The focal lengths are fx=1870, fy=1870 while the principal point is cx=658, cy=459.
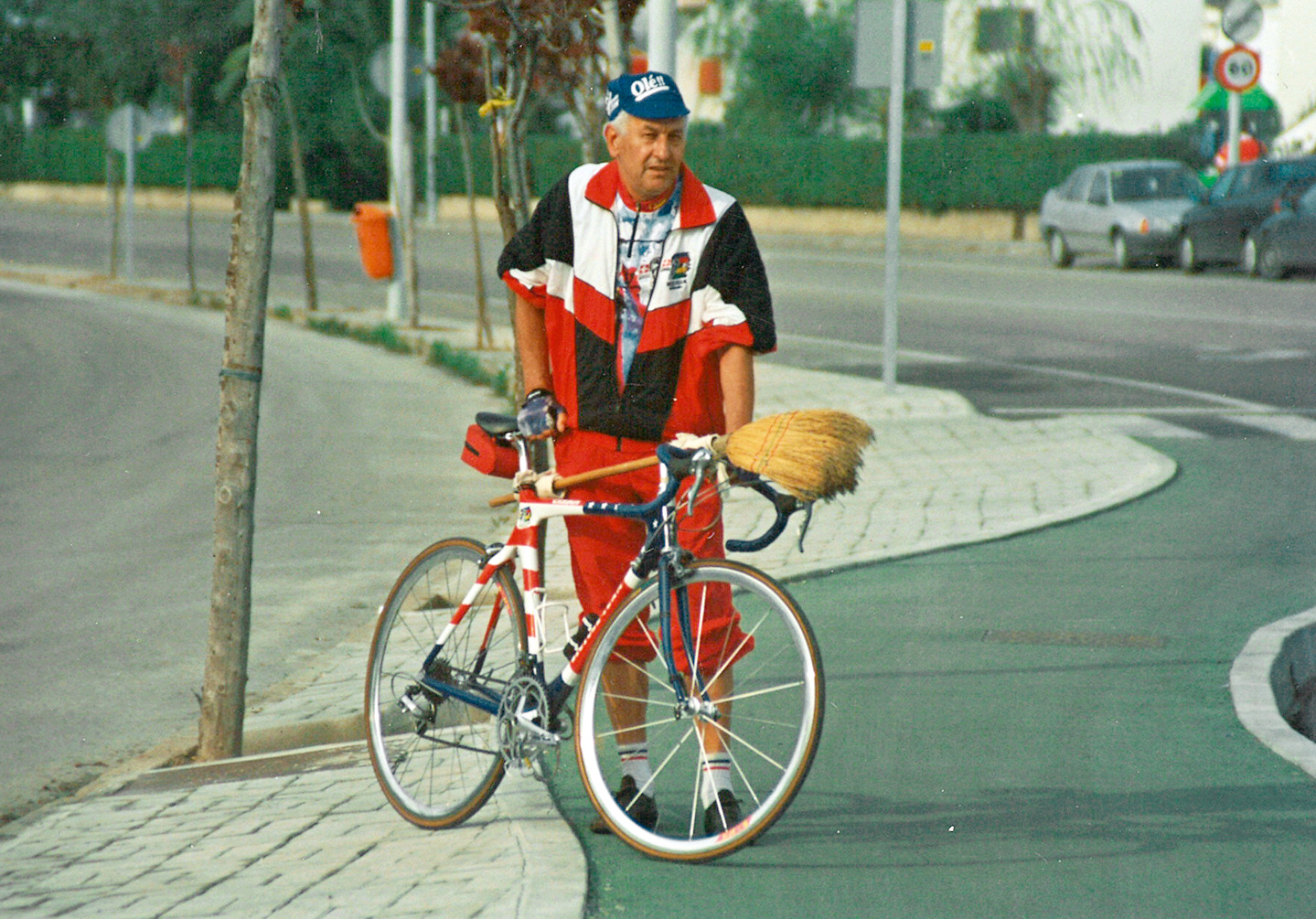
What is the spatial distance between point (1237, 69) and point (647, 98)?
68.5ft

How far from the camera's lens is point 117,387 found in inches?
647

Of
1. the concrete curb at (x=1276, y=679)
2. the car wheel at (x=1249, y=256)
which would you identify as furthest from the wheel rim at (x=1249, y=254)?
the concrete curb at (x=1276, y=679)

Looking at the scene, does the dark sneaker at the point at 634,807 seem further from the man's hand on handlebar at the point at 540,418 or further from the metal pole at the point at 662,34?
the metal pole at the point at 662,34

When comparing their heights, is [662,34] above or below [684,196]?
above

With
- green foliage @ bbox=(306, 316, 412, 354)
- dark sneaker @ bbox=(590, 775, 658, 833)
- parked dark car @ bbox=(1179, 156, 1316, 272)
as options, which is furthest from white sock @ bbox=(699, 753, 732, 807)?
parked dark car @ bbox=(1179, 156, 1316, 272)

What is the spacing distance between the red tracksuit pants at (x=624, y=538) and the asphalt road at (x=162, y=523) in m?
2.13

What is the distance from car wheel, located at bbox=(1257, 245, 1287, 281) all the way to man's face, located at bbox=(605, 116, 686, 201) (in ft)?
73.7

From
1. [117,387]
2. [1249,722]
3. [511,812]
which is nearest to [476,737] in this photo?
[511,812]

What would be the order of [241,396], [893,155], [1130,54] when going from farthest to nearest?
[1130,54], [893,155], [241,396]

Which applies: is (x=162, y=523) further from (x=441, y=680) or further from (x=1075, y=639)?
(x=441, y=680)

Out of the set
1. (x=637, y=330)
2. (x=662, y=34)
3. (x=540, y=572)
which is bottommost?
(x=540, y=572)

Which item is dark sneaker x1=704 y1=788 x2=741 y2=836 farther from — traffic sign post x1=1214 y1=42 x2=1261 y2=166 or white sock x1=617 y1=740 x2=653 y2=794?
traffic sign post x1=1214 y1=42 x2=1261 y2=166

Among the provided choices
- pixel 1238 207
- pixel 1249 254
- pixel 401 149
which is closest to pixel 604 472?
pixel 401 149

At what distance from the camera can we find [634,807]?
15.1 ft
